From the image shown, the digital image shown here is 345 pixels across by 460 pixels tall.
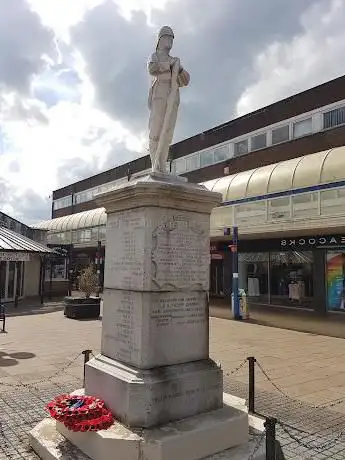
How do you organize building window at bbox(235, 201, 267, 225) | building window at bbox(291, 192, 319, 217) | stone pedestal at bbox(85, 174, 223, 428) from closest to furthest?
stone pedestal at bbox(85, 174, 223, 428), building window at bbox(291, 192, 319, 217), building window at bbox(235, 201, 267, 225)

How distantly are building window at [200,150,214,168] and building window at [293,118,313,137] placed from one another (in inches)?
315

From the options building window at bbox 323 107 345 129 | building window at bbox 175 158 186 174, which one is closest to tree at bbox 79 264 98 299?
building window at bbox 323 107 345 129

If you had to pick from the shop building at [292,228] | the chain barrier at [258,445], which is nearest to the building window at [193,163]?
the shop building at [292,228]

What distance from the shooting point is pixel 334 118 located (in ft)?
72.0

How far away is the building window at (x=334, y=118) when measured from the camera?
848 inches

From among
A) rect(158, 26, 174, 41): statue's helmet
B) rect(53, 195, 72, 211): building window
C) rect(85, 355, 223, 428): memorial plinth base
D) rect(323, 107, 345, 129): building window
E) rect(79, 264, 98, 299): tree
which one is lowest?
rect(85, 355, 223, 428): memorial plinth base

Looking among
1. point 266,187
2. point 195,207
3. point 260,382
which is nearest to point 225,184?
point 266,187

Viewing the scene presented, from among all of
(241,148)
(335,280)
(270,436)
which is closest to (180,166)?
(241,148)

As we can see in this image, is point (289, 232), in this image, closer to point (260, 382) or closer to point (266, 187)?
point (266, 187)

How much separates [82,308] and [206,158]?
17.4 metres

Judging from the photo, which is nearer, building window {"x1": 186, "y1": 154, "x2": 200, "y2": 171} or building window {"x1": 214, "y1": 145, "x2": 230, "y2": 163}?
building window {"x1": 214, "y1": 145, "x2": 230, "y2": 163}

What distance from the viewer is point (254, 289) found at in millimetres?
25281

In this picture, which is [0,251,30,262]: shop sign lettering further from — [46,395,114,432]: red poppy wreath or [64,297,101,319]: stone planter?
[46,395,114,432]: red poppy wreath

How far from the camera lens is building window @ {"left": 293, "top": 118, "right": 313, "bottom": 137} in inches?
921
